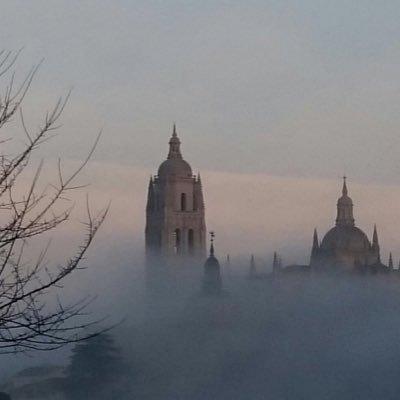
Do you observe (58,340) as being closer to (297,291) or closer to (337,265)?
(297,291)

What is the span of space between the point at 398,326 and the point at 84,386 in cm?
1513

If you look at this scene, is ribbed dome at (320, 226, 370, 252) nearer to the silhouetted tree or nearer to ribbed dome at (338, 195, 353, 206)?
ribbed dome at (338, 195, 353, 206)

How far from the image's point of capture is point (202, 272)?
65875mm

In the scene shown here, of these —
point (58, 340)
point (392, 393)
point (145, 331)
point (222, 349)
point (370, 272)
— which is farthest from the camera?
point (370, 272)

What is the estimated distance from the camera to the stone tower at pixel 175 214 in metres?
68.2

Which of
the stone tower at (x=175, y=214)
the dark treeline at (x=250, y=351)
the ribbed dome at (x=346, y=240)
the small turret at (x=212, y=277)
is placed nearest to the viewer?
the dark treeline at (x=250, y=351)

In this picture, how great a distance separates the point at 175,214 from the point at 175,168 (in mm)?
2606

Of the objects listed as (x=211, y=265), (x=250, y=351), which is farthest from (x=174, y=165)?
(x=250, y=351)

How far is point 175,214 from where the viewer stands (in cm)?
6844

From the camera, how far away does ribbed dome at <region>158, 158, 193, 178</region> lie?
68500 mm

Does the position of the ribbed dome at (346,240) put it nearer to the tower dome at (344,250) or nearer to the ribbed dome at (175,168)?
the tower dome at (344,250)

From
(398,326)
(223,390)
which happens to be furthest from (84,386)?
(398,326)

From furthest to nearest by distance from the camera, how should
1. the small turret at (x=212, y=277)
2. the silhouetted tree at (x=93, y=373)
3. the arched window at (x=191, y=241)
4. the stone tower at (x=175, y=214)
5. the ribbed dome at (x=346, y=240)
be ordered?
the ribbed dome at (x=346, y=240) < the arched window at (x=191, y=241) < the stone tower at (x=175, y=214) < the small turret at (x=212, y=277) < the silhouetted tree at (x=93, y=373)

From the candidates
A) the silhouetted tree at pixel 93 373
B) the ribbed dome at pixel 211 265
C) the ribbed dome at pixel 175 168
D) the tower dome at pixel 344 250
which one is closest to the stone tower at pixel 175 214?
the ribbed dome at pixel 175 168
